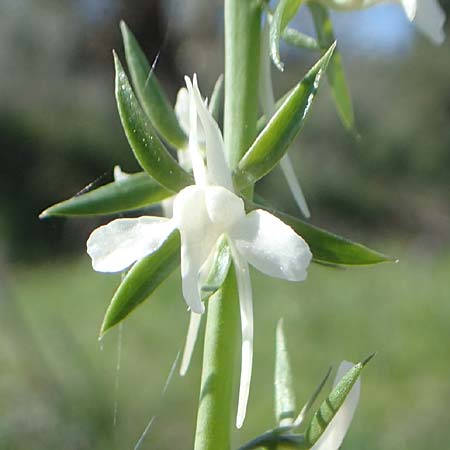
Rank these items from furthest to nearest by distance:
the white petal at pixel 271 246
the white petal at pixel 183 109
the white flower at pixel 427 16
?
the white petal at pixel 183 109, the white flower at pixel 427 16, the white petal at pixel 271 246

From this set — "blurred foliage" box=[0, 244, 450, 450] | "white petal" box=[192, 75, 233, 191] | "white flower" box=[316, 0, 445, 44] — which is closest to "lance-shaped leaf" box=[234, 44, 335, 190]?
"white petal" box=[192, 75, 233, 191]

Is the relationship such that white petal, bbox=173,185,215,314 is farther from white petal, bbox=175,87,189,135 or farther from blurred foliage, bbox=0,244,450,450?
blurred foliage, bbox=0,244,450,450

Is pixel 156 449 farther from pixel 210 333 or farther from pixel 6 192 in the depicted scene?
pixel 6 192

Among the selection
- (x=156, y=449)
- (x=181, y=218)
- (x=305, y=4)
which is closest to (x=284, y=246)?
(x=181, y=218)

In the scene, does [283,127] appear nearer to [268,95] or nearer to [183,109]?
[268,95]

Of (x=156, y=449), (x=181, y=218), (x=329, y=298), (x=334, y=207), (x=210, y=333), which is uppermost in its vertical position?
(x=181, y=218)

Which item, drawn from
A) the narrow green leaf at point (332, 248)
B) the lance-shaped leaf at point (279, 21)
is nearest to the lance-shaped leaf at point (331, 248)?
the narrow green leaf at point (332, 248)

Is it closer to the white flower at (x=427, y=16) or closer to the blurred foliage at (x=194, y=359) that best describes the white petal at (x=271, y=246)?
the white flower at (x=427, y=16)
